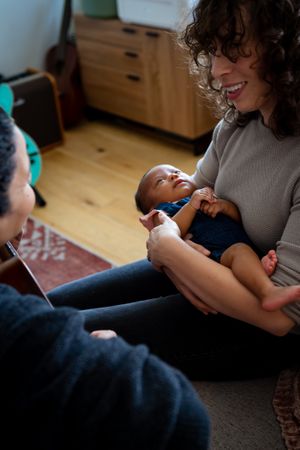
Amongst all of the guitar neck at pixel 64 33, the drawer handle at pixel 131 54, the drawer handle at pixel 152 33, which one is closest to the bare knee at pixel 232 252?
the drawer handle at pixel 152 33

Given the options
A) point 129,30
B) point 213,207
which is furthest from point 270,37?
point 129,30

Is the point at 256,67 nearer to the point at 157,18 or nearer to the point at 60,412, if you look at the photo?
the point at 60,412

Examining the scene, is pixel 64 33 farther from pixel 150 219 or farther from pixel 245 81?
pixel 245 81

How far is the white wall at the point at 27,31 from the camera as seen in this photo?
11.4 feet

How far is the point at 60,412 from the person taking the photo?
2.21 ft

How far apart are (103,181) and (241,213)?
6.00 ft

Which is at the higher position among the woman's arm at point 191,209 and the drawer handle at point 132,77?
the woman's arm at point 191,209

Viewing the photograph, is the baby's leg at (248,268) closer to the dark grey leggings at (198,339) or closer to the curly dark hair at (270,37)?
the dark grey leggings at (198,339)

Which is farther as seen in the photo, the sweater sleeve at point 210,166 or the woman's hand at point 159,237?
the sweater sleeve at point 210,166

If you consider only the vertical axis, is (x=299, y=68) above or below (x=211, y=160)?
above

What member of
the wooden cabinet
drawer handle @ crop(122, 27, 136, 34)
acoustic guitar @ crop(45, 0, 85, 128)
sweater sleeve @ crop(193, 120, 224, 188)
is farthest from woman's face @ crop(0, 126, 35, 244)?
acoustic guitar @ crop(45, 0, 85, 128)

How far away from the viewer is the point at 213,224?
1314 millimetres

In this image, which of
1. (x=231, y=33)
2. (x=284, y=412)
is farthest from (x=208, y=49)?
(x=284, y=412)

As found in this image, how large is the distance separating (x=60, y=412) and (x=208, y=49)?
32.7 inches
